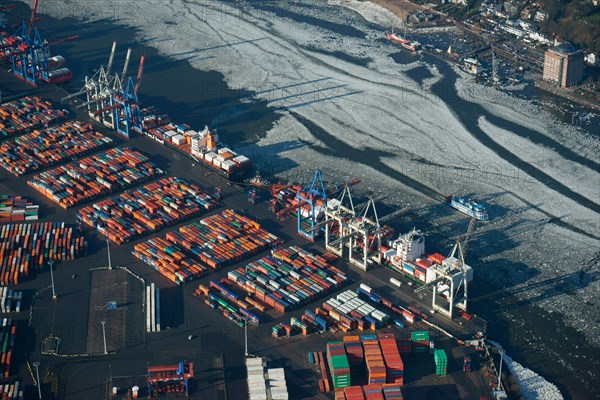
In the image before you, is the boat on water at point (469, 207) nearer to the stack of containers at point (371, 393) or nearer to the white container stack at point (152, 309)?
the stack of containers at point (371, 393)

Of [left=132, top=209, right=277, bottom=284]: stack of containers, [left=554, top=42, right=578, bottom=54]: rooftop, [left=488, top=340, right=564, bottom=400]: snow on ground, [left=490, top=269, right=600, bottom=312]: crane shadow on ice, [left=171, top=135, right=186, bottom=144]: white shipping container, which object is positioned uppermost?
[left=554, top=42, right=578, bottom=54]: rooftop

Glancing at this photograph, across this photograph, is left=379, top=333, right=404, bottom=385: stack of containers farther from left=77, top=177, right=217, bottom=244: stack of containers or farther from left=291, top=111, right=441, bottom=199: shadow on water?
left=291, top=111, right=441, bottom=199: shadow on water

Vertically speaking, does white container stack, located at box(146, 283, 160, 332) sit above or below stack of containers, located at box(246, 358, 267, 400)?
above

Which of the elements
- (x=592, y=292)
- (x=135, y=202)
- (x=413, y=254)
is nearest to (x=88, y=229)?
(x=135, y=202)

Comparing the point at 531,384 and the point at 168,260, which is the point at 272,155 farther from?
the point at 531,384

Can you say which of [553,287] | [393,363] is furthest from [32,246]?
[553,287]

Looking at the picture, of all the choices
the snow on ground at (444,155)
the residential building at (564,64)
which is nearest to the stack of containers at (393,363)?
the snow on ground at (444,155)

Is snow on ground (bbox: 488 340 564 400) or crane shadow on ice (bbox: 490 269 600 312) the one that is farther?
crane shadow on ice (bbox: 490 269 600 312)

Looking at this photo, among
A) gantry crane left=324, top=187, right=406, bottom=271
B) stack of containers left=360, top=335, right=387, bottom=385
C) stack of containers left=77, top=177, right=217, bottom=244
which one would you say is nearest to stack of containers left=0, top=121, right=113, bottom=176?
stack of containers left=77, top=177, right=217, bottom=244
